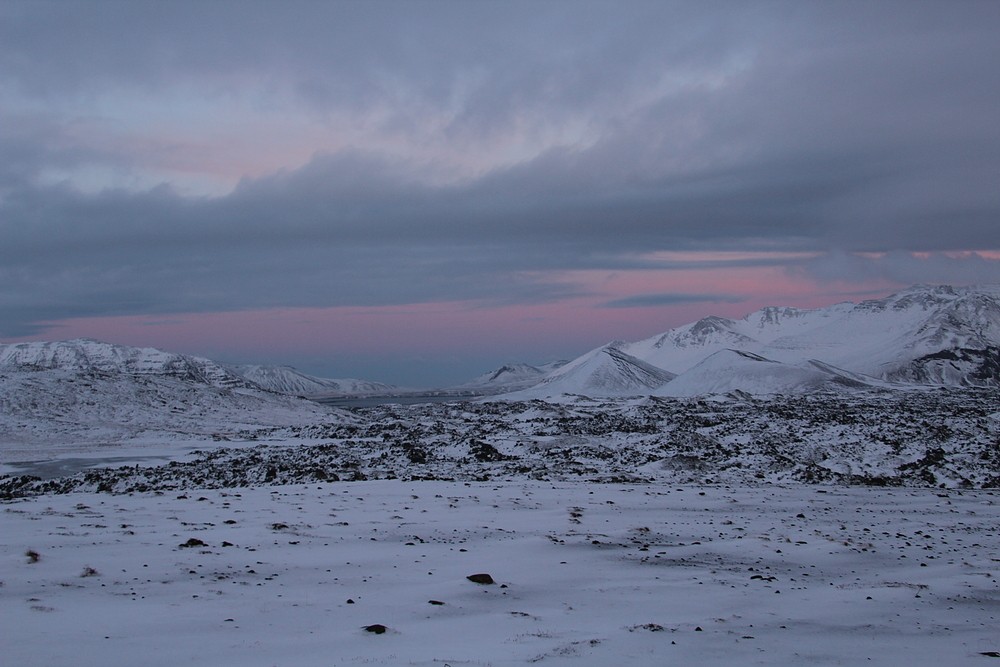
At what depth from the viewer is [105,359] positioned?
167000mm

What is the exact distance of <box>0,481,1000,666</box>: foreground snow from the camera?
9781 millimetres

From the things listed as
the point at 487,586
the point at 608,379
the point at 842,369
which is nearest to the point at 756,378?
the point at 608,379

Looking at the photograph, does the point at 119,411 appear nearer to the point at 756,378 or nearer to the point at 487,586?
the point at 487,586

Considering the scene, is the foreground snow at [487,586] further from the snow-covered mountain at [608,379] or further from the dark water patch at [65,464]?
the snow-covered mountain at [608,379]

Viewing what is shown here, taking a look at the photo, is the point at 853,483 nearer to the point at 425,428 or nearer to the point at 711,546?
the point at 711,546

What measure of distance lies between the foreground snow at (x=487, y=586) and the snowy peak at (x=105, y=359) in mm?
154694

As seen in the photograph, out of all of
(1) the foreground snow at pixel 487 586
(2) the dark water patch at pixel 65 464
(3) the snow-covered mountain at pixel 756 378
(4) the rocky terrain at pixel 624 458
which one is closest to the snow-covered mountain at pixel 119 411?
(2) the dark water patch at pixel 65 464

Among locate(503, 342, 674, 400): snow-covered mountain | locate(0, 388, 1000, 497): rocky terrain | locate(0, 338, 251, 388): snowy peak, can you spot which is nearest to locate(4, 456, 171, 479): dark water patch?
locate(0, 388, 1000, 497): rocky terrain

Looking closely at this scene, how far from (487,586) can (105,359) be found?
582ft

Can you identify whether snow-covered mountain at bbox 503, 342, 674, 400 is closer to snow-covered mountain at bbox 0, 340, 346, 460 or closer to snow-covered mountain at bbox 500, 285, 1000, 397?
snow-covered mountain at bbox 500, 285, 1000, 397

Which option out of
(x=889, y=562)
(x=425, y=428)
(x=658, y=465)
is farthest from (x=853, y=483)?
(x=425, y=428)

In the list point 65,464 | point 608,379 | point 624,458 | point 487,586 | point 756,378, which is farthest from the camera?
point 608,379

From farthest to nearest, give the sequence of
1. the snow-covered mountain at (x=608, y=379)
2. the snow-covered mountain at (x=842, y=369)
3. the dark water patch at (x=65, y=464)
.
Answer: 1. the snow-covered mountain at (x=608, y=379)
2. the snow-covered mountain at (x=842, y=369)
3. the dark water patch at (x=65, y=464)

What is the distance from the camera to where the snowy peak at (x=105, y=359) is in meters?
165
